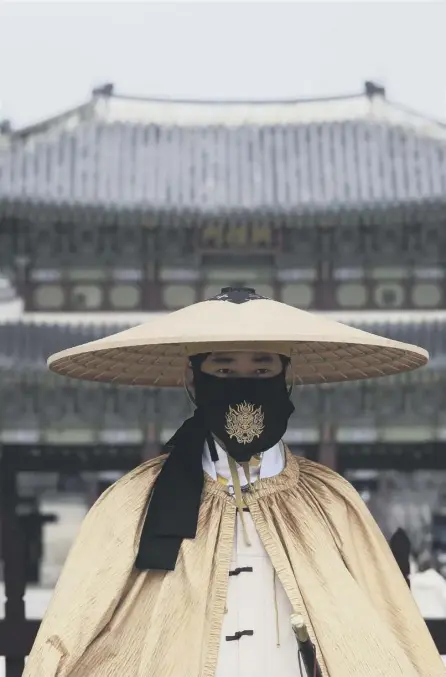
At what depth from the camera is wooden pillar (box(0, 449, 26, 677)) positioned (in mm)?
8336

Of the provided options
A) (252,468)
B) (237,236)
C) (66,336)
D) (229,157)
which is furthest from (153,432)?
(252,468)

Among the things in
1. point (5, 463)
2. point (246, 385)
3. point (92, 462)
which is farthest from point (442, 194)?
Result: point (246, 385)

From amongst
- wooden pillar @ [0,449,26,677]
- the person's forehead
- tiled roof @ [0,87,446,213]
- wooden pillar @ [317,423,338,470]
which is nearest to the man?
the person's forehead

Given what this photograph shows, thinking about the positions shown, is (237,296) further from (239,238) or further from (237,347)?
(239,238)

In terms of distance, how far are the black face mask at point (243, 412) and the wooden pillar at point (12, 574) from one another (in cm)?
612

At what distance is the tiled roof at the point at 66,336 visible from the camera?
27.0ft

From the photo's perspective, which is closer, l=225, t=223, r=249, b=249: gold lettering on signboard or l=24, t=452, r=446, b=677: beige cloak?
l=24, t=452, r=446, b=677: beige cloak

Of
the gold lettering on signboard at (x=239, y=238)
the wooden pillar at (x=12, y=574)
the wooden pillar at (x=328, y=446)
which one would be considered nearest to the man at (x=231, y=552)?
the wooden pillar at (x=328, y=446)

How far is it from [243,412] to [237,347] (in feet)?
0.67

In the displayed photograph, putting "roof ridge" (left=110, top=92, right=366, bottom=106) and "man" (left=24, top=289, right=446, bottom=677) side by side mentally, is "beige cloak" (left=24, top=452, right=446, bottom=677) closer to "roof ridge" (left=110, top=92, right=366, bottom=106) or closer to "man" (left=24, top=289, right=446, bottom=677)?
"man" (left=24, top=289, right=446, bottom=677)

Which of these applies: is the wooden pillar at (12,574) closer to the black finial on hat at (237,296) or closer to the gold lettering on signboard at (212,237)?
the gold lettering on signboard at (212,237)

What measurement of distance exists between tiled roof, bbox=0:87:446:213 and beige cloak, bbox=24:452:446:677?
632 cm

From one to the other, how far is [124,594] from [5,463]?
633 cm

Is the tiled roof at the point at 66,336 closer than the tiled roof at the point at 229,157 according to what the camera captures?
A: Yes
